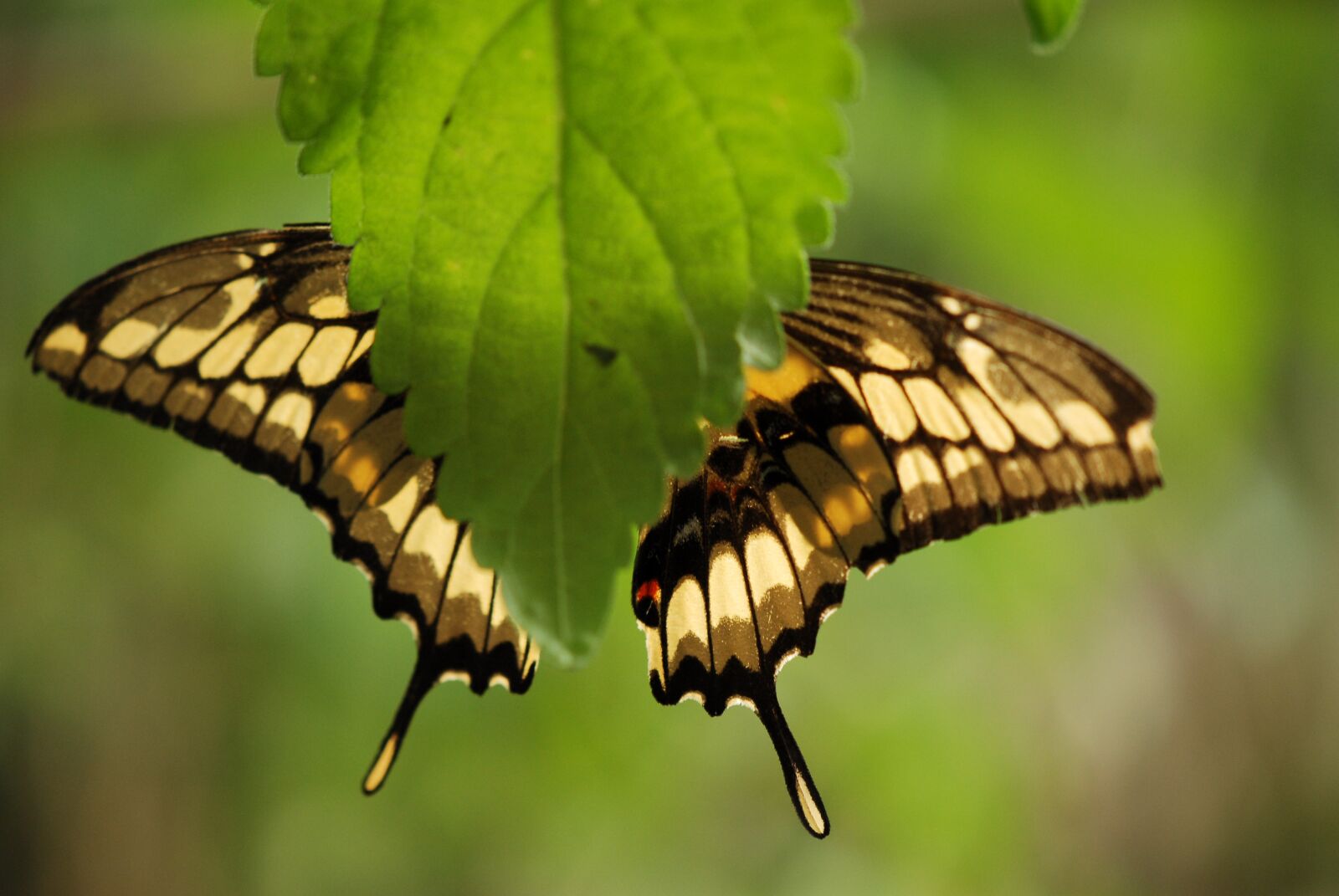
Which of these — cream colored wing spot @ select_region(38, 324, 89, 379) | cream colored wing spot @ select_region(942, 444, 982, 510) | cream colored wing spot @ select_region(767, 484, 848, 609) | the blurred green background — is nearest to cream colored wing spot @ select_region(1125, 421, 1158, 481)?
cream colored wing spot @ select_region(942, 444, 982, 510)

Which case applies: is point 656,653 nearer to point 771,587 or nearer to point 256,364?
point 771,587

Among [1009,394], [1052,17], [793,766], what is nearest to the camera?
[1052,17]

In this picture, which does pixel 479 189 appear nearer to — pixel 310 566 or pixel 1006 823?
pixel 310 566

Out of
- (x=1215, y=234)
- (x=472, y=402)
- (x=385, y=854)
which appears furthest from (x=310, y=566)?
(x=472, y=402)

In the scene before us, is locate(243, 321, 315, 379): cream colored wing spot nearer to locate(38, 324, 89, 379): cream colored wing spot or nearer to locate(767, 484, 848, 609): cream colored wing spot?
locate(38, 324, 89, 379): cream colored wing spot

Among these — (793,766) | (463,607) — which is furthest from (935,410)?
(463,607)

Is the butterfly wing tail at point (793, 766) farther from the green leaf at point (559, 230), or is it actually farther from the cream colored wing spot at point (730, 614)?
the green leaf at point (559, 230)
